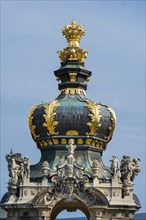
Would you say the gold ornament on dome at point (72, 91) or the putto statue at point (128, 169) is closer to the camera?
the putto statue at point (128, 169)

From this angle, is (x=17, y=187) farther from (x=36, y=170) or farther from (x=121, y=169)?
(x=121, y=169)

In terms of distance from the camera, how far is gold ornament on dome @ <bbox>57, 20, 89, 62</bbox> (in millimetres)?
54781

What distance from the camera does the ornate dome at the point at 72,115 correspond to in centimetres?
5262

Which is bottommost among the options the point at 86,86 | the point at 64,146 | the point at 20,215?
the point at 20,215

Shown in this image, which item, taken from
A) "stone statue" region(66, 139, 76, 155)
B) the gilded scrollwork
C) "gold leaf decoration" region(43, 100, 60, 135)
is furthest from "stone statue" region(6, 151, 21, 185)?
the gilded scrollwork

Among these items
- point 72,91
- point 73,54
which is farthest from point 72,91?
point 73,54

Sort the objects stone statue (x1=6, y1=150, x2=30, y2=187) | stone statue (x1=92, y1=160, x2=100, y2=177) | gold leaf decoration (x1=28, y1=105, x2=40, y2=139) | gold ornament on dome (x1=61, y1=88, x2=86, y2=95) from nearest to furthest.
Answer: stone statue (x1=92, y1=160, x2=100, y2=177) → stone statue (x1=6, y1=150, x2=30, y2=187) → gold leaf decoration (x1=28, y1=105, x2=40, y2=139) → gold ornament on dome (x1=61, y1=88, x2=86, y2=95)

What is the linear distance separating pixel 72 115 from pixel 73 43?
15.2ft

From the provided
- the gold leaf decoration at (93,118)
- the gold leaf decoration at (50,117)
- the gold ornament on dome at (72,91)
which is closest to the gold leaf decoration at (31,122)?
the gold leaf decoration at (50,117)

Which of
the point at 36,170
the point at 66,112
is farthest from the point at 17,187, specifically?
the point at 66,112

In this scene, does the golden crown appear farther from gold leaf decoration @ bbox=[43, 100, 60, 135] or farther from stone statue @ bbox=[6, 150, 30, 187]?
stone statue @ bbox=[6, 150, 30, 187]

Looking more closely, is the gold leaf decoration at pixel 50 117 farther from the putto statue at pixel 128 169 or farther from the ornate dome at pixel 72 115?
the putto statue at pixel 128 169

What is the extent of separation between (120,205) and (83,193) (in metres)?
2.01

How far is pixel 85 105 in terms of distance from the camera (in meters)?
53.0
